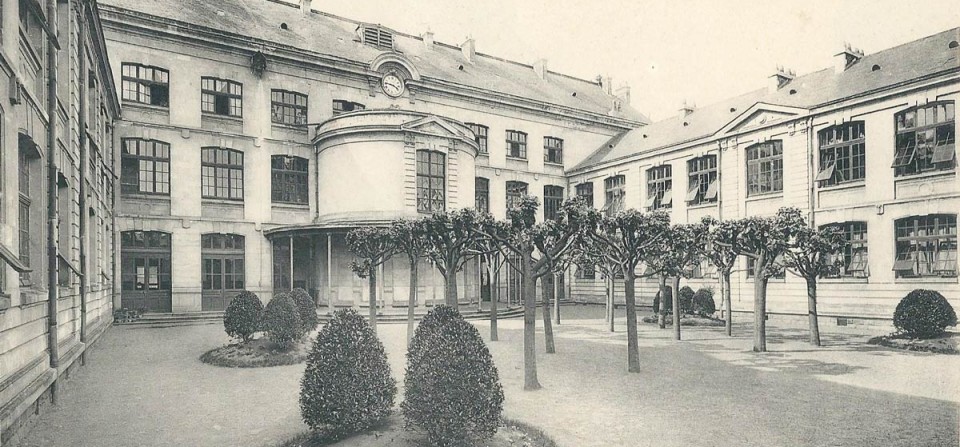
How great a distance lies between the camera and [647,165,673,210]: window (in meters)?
29.1

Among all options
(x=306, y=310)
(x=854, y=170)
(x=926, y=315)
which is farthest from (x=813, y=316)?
(x=306, y=310)

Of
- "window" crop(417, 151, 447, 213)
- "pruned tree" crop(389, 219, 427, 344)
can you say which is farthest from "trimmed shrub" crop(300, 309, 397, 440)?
"window" crop(417, 151, 447, 213)

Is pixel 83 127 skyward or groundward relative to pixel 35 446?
skyward

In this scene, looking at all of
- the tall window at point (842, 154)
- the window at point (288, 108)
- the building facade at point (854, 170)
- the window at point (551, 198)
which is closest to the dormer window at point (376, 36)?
the window at point (288, 108)

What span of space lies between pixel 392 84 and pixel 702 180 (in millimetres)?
15864

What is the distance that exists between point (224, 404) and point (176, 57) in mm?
19627

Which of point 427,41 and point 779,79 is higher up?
point 427,41

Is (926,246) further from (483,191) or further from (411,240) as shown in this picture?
(483,191)

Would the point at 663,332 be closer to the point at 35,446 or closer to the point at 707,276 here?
the point at 707,276

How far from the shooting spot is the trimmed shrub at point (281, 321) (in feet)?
44.7

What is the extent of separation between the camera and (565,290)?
3509cm

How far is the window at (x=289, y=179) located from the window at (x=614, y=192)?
51.3 feet

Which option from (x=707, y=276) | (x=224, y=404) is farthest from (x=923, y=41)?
(x=224, y=404)

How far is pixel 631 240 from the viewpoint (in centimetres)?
1282
